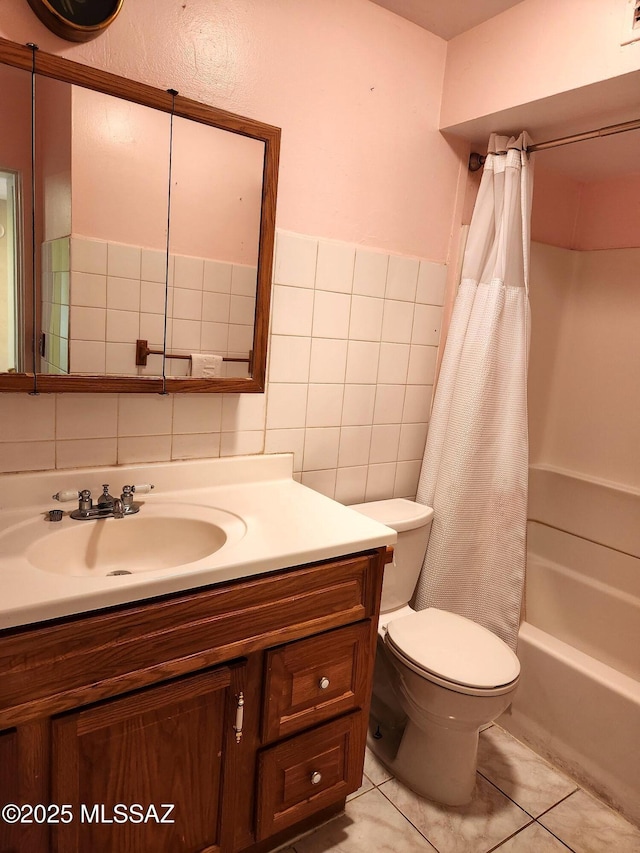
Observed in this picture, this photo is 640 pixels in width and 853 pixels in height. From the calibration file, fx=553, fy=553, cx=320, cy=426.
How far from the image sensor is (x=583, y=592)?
7.29 ft

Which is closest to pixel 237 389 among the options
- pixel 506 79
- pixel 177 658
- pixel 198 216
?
pixel 198 216

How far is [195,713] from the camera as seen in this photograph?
1091mm

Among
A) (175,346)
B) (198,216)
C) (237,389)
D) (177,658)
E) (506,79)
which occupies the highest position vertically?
(506,79)

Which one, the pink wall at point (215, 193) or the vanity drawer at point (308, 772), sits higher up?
the pink wall at point (215, 193)

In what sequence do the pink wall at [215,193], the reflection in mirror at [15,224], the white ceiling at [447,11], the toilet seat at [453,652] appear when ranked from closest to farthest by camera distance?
1. the reflection in mirror at [15,224]
2. the pink wall at [215,193]
3. the toilet seat at [453,652]
4. the white ceiling at [447,11]

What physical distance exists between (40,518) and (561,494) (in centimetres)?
200

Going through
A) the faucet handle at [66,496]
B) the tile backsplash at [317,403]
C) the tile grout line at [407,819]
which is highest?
the tile backsplash at [317,403]

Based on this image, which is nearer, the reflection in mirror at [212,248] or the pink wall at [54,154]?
the pink wall at [54,154]

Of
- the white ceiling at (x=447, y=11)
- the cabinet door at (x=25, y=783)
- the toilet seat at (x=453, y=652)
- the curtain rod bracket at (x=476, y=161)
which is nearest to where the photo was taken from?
the cabinet door at (x=25, y=783)

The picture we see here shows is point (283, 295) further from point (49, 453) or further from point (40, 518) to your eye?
point (40, 518)

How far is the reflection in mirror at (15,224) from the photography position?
1.11 m

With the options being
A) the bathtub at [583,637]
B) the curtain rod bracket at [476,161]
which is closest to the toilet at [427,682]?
the bathtub at [583,637]

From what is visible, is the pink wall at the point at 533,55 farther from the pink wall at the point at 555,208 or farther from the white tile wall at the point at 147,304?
the white tile wall at the point at 147,304

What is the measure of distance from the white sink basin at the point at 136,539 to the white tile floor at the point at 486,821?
82cm
